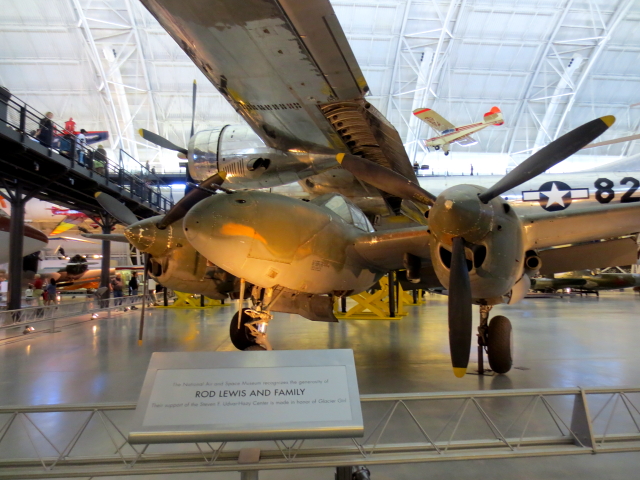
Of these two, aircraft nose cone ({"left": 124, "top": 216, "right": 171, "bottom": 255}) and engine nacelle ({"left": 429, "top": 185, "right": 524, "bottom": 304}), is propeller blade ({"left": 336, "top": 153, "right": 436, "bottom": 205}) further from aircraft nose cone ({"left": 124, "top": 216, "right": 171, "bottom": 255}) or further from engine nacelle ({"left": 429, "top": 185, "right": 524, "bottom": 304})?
aircraft nose cone ({"left": 124, "top": 216, "right": 171, "bottom": 255})

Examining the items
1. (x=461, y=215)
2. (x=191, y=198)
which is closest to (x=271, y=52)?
(x=191, y=198)

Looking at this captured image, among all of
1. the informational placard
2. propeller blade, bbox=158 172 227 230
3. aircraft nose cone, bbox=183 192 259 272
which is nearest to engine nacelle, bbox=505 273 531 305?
aircraft nose cone, bbox=183 192 259 272

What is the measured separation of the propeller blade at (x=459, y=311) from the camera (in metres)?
4.06

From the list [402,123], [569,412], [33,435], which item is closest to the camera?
[33,435]

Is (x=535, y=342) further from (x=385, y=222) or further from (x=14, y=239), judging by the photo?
(x=14, y=239)

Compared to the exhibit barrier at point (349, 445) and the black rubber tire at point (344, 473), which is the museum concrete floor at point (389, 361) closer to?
the exhibit barrier at point (349, 445)

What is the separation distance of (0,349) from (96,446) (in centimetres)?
698

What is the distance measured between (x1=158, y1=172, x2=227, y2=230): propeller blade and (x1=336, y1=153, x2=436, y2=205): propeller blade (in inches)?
85.9

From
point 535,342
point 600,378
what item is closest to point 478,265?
point 600,378

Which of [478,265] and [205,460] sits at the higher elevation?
[478,265]

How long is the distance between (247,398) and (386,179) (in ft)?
11.9

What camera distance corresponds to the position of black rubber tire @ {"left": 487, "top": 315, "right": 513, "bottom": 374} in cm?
615

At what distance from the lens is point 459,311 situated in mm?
4340

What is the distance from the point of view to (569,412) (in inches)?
170
